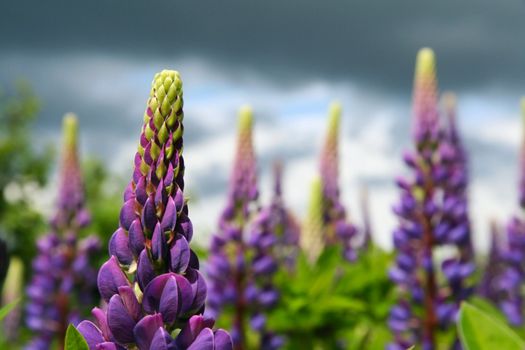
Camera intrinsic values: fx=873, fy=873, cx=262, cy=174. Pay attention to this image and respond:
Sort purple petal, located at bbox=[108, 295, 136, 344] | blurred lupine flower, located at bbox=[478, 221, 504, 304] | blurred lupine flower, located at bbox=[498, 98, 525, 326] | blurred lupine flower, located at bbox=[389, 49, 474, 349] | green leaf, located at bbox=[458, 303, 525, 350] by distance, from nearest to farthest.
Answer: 1. purple petal, located at bbox=[108, 295, 136, 344]
2. green leaf, located at bbox=[458, 303, 525, 350]
3. blurred lupine flower, located at bbox=[389, 49, 474, 349]
4. blurred lupine flower, located at bbox=[498, 98, 525, 326]
5. blurred lupine flower, located at bbox=[478, 221, 504, 304]

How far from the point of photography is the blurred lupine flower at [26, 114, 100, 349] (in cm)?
579

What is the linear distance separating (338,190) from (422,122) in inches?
51.8

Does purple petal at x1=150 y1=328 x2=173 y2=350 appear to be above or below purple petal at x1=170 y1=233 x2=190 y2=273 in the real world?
below

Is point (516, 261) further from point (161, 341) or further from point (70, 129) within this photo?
point (161, 341)

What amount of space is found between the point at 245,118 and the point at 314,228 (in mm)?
1128

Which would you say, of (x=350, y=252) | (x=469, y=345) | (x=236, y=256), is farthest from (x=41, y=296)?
(x=469, y=345)

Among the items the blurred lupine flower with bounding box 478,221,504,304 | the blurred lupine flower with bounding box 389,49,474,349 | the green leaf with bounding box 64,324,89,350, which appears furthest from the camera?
the blurred lupine flower with bounding box 478,221,504,304

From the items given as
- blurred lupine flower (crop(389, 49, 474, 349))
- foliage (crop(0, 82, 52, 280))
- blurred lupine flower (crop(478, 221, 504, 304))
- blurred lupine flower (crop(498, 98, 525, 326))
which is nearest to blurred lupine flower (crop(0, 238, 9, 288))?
blurred lupine flower (crop(389, 49, 474, 349))

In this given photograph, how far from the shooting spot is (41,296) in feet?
19.0

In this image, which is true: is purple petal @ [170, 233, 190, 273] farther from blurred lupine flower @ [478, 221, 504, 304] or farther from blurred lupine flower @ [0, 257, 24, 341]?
blurred lupine flower @ [478, 221, 504, 304]

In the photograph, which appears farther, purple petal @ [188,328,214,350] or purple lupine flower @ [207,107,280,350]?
purple lupine flower @ [207,107,280,350]

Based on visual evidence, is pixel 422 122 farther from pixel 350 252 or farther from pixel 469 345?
pixel 469 345

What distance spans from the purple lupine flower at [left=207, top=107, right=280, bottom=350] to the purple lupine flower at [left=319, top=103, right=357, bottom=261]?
44.5 inches

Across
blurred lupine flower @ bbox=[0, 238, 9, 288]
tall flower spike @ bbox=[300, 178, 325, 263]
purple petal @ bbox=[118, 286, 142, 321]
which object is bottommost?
tall flower spike @ bbox=[300, 178, 325, 263]
